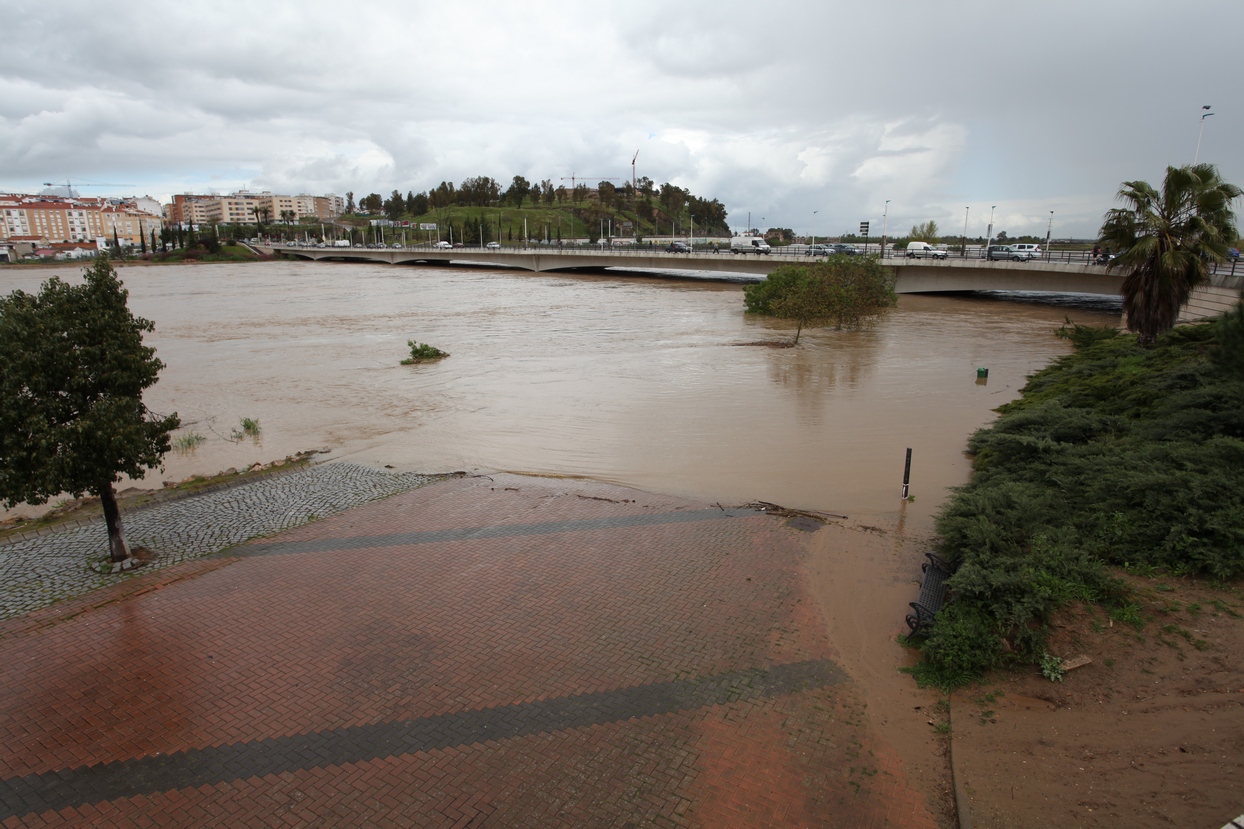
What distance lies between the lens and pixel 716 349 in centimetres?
3141

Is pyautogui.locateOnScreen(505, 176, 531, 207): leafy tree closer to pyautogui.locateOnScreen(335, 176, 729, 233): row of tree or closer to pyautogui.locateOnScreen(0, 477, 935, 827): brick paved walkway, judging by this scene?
pyautogui.locateOnScreen(335, 176, 729, 233): row of tree

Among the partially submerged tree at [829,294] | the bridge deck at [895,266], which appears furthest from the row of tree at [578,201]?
the partially submerged tree at [829,294]

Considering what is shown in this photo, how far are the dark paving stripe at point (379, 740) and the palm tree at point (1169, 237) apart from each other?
18.0 metres

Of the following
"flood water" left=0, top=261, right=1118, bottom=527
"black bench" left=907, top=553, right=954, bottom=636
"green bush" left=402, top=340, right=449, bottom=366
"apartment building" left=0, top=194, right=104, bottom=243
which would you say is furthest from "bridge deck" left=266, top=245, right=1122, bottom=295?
"apartment building" left=0, top=194, right=104, bottom=243

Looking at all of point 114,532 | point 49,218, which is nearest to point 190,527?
point 114,532

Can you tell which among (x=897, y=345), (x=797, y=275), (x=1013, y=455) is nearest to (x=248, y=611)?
(x=1013, y=455)

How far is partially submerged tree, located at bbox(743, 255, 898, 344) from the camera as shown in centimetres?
3369

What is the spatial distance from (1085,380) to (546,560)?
48.3ft

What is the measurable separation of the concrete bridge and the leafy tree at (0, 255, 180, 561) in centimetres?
2271

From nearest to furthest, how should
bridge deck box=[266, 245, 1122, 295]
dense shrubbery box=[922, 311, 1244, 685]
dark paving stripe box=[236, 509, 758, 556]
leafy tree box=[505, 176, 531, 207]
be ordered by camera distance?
dense shrubbery box=[922, 311, 1244, 685], dark paving stripe box=[236, 509, 758, 556], bridge deck box=[266, 245, 1122, 295], leafy tree box=[505, 176, 531, 207]

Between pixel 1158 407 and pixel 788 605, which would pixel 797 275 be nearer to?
pixel 1158 407

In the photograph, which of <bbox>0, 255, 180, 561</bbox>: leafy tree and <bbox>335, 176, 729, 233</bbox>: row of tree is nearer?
<bbox>0, 255, 180, 561</bbox>: leafy tree

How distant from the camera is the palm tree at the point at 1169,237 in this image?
18.3m

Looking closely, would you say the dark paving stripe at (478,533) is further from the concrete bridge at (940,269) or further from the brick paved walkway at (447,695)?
the concrete bridge at (940,269)
